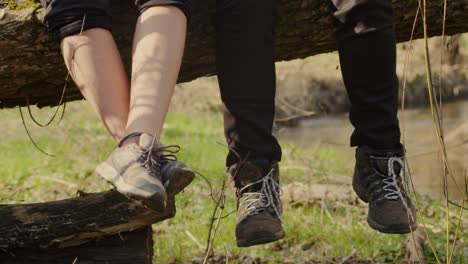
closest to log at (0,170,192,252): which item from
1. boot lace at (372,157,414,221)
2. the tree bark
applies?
the tree bark

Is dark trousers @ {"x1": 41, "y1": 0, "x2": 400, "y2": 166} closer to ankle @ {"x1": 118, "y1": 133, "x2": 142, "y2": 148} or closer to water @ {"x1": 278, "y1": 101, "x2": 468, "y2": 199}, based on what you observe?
ankle @ {"x1": 118, "y1": 133, "x2": 142, "y2": 148}

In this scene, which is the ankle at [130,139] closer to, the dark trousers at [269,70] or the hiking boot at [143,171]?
the hiking boot at [143,171]

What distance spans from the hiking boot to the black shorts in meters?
0.40

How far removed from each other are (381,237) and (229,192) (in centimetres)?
155

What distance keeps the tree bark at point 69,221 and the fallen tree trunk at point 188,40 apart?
0.50 m

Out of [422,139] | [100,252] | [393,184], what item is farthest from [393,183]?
[422,139]

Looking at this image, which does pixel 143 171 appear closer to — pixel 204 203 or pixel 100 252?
pixel 100 252

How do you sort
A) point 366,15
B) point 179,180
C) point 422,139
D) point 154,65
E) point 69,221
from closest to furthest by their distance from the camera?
point 179,180 → point 154,65 → point 366,15 → point 69,221 → point 422,139

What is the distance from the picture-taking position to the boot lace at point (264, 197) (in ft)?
8.34

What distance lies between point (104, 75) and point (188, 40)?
25.6 inches

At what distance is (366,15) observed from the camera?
2.52 meters

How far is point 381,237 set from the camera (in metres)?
3.94

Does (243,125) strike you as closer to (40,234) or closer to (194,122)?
(40,234)

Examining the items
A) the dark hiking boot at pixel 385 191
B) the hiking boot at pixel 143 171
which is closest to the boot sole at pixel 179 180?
the hiking boot at pixel 143 171
